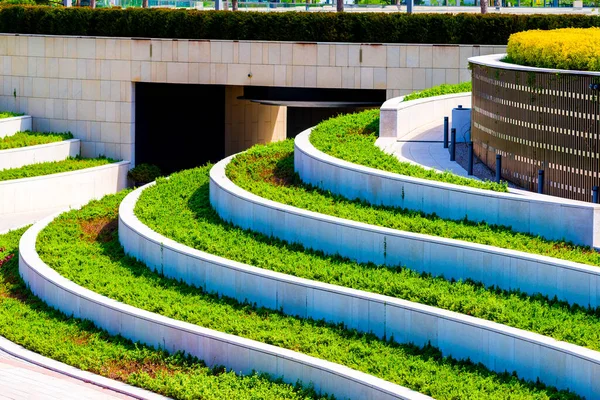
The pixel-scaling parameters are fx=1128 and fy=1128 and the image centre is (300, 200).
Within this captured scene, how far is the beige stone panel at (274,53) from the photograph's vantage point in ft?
93.3

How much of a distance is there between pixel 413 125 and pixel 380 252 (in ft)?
25.0

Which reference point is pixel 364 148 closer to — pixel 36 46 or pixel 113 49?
pixel 113 49

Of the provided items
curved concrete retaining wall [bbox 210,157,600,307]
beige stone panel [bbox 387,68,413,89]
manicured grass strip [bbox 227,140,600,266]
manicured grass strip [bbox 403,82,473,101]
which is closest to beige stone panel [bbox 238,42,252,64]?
beige stone panel [bbox 387,68,413,89]

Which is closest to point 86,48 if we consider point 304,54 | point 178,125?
point 178,125

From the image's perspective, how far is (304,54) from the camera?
28312mm

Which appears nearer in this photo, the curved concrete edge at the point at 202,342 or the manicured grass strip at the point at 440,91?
the curved concrete edge at the point at 202,342

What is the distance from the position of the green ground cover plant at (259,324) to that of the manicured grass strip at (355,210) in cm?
178

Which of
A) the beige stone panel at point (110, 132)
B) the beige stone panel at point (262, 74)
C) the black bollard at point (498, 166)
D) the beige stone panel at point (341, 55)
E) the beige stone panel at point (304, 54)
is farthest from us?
the beige stone panel at point (110, 132)

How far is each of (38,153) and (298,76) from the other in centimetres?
670

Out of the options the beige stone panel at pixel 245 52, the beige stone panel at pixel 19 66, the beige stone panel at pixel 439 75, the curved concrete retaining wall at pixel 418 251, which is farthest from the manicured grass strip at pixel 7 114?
the curved concrete retaining wall at pixel 418 251

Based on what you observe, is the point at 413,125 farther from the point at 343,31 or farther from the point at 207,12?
the point at 207,12

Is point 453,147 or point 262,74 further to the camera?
point 262,74

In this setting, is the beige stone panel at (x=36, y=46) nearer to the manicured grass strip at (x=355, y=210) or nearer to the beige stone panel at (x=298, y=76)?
the beige stone panel at (x=298, y=76)

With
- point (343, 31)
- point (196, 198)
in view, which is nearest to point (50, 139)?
point (343, 31)
